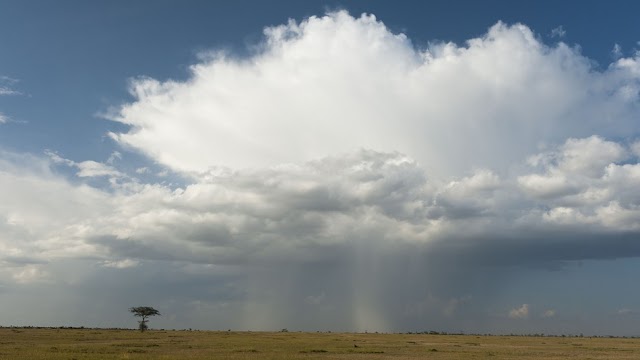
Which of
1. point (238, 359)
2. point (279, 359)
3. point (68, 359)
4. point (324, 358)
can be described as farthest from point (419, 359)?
point (68, 359)

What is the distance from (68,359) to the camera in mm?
44500

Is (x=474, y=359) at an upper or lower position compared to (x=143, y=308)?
lower

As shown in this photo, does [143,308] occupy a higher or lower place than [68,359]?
higher

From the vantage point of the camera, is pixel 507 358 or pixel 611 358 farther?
pixel 611 358

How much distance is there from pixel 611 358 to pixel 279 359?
36.9 meters

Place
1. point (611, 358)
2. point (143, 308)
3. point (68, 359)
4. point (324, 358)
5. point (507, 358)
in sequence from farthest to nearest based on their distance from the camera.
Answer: point (143, 308), point (611, 358), point (507, 358), point (324, 358), point (68, 359)

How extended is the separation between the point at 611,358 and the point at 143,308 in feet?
402

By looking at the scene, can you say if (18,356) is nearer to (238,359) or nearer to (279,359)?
(238,359)

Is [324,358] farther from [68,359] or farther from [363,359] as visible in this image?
[68,359]

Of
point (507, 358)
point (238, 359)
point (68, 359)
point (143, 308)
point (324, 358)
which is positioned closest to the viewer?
point (68, 359)

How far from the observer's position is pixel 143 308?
152 metres

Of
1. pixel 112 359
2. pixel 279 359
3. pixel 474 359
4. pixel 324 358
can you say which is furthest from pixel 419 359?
pixel 112 359

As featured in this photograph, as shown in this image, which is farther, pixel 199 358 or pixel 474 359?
pixel 474 359

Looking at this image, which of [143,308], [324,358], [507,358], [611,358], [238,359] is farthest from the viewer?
[143,308]
